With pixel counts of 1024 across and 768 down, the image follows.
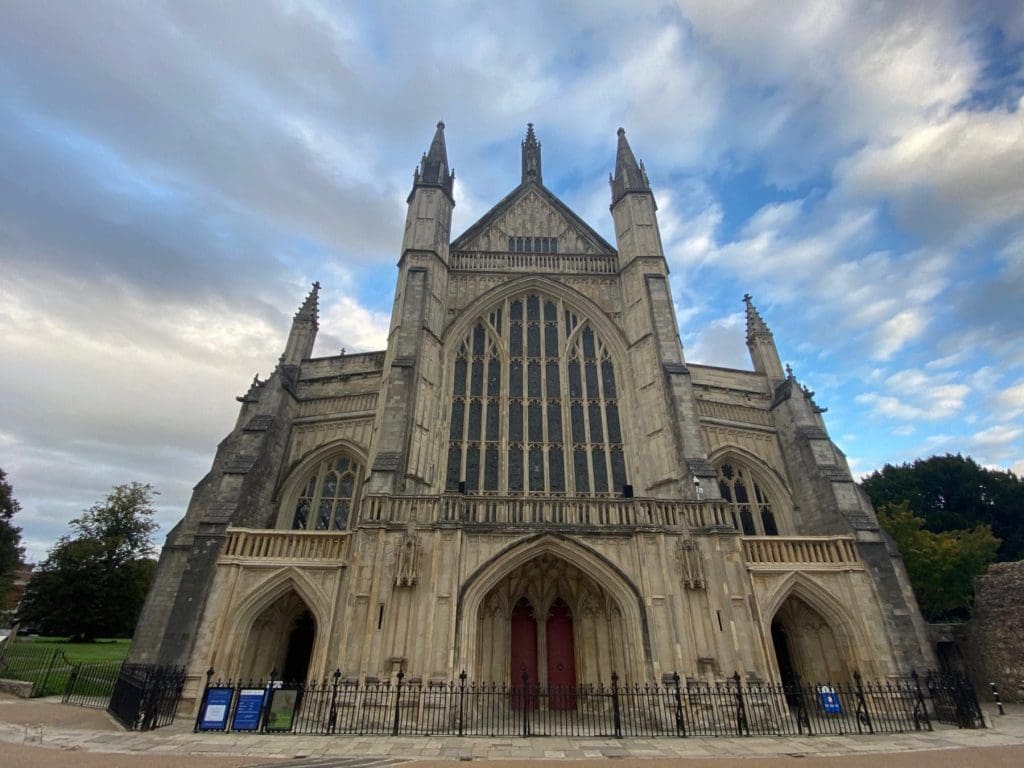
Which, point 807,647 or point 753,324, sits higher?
point 753,324

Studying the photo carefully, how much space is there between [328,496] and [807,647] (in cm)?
1557

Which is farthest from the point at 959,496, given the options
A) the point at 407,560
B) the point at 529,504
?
the point at 407,560

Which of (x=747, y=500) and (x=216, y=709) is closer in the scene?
(x=216, y=709)

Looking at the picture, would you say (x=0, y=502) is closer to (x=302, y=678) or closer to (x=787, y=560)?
(x=302, y=678)

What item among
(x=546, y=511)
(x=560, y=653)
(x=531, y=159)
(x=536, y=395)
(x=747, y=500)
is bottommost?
(x=560, y=653)

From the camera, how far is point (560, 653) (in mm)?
13164

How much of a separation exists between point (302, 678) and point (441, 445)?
8.01m

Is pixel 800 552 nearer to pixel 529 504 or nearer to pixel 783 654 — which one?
pixel 783 654

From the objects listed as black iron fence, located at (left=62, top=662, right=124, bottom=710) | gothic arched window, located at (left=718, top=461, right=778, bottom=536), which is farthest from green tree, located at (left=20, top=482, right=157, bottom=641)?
gothic arched window, located at (left=718, top=461, right=778, bottom=536)

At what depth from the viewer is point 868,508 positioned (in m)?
16.4

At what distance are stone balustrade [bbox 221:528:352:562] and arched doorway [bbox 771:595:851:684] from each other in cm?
1224

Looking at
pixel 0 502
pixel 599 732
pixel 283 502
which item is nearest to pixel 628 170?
pixel 283 502

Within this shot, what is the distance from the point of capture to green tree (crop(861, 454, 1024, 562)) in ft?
88.2

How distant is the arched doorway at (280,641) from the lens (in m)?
13.0
